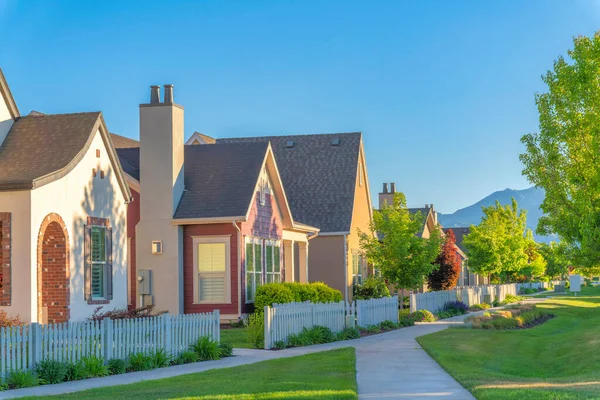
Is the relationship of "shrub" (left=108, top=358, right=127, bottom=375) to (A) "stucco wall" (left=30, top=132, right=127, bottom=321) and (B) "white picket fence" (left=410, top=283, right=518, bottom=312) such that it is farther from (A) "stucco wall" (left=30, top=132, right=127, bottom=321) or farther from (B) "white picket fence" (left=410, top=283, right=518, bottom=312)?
(B) "white picket fence" (left=410, top=283, right=518, bottom=312)

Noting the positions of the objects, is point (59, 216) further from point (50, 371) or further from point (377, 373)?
point (377, 373)

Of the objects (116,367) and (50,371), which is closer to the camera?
(50,371)

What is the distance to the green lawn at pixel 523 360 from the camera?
14250mm

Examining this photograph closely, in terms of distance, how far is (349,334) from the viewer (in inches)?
1072

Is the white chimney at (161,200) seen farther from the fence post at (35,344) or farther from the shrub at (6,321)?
the fence post at (35,344)

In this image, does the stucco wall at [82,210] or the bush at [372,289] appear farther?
the bush at [372,289]

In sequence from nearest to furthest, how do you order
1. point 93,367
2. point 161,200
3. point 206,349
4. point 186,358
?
point 93,367, point 186,358, point 206,349, point 161,200

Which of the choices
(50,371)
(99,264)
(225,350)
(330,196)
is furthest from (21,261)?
(330,196)

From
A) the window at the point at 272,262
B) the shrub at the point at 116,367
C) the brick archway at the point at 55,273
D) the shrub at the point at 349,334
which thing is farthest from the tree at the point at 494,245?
the shrub at the point at 116,367

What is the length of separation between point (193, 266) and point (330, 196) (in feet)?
40.3

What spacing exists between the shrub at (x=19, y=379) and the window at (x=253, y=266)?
15.9m

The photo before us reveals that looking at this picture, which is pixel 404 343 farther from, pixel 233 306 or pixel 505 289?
pixel 505 289

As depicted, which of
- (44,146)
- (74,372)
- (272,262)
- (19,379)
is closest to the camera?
(19,379)

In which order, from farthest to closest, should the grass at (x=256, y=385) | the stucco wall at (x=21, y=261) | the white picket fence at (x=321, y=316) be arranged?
the white picket fence at (x=321, y=316) → the stucco wall at (x=21, y=261) → the grass at (x=256, y=385)
